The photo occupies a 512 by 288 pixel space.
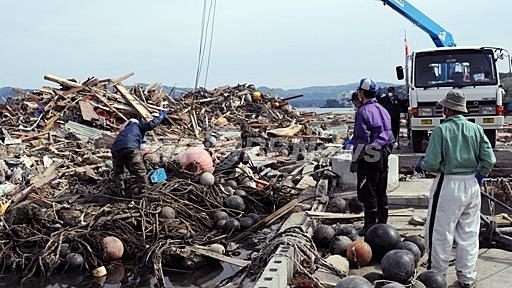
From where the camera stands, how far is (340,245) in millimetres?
6078

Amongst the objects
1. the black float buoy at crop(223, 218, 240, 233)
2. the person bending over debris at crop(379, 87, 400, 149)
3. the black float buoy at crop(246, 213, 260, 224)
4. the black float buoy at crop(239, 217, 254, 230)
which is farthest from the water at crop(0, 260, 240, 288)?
the person bending over debris at crop(379, 87, 400, 149)

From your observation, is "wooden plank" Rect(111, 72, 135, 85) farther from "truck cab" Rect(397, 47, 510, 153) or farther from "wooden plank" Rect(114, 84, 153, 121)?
"truck cab" Rect(397, 47, 510, 153)

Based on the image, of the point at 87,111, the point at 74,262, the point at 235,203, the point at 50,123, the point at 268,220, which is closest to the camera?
the point at 74,262

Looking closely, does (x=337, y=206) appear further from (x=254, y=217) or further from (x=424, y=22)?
(x=424, y=22)

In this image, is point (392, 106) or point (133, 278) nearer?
point (133, 278)

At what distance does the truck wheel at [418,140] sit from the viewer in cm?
1310

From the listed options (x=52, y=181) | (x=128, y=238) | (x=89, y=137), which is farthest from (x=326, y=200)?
(x=89, y=137)

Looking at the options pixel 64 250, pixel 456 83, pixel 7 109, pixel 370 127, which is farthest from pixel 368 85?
pixel 7 109

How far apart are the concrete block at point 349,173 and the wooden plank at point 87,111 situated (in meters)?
12.5

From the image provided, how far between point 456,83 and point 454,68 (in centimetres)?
40

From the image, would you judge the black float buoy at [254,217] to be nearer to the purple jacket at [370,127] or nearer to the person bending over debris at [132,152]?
the person bending over debris at [132,152]

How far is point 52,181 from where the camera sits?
1170 centimetres

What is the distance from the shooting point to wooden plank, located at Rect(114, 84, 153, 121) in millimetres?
20181

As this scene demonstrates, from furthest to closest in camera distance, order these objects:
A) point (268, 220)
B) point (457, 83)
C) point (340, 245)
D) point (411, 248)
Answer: point (457, 83) < point (268, 220) < point (340, 245) < point (411, 248)
